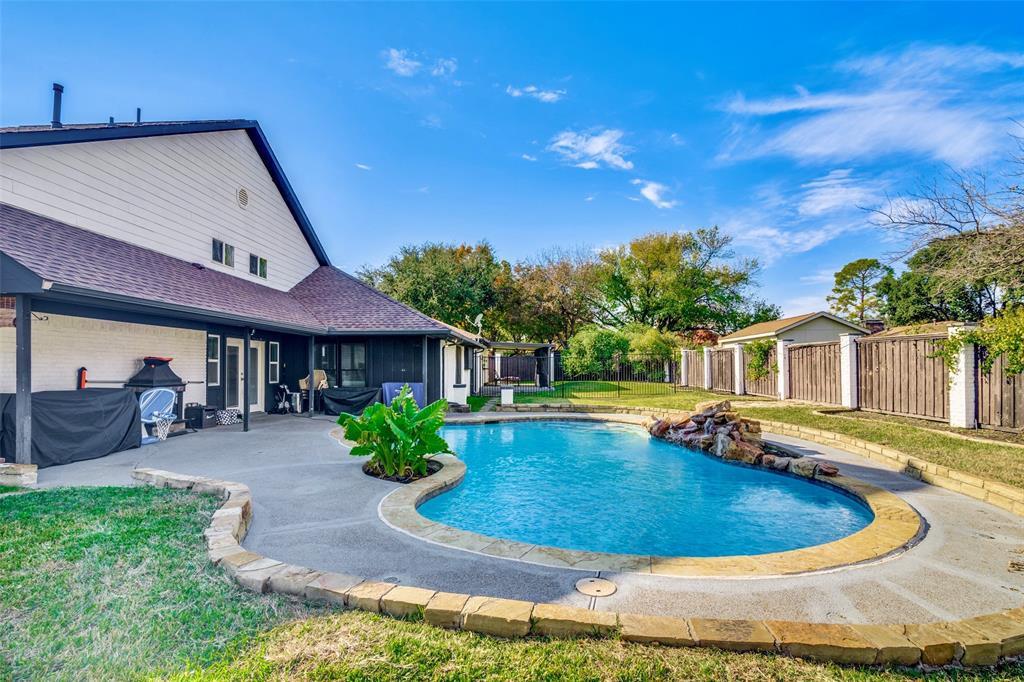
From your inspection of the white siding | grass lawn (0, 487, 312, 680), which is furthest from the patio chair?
grass lawn (0, 487, 312, 680)

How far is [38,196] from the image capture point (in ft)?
26.5

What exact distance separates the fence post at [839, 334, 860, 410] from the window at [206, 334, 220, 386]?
15077 mm

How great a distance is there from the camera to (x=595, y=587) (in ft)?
10.4

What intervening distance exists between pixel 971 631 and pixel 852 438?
22.1ft

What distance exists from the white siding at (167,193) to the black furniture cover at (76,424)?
350 centimetres

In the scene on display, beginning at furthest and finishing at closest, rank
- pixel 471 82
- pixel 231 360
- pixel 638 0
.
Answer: pixel 471 82 → pixel 231 360 → pixel 638 0

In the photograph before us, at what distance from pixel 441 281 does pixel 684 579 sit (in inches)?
903

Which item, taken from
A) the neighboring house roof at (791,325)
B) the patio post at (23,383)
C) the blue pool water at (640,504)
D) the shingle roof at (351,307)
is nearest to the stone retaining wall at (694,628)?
the blue pool water at (640,504)

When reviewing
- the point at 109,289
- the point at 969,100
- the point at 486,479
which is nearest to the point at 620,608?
the point at 486,479

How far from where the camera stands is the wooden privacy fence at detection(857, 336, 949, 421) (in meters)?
9.09

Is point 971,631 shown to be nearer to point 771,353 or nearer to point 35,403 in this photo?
point 35,403

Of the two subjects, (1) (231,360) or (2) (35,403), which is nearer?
(2) (35,403)

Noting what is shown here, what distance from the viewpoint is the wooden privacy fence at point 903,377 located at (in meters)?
9.09

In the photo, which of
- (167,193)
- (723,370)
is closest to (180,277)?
(167,193)
